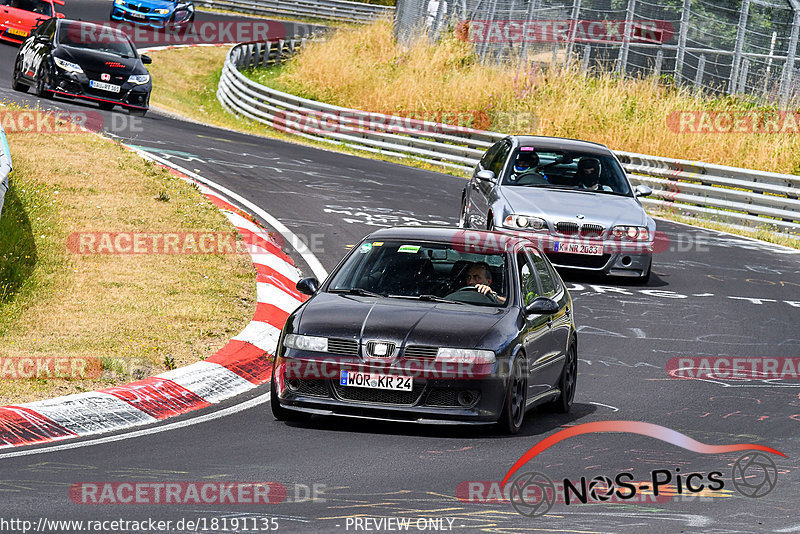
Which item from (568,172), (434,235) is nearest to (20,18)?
(568,172)

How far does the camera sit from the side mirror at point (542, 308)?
8852mm

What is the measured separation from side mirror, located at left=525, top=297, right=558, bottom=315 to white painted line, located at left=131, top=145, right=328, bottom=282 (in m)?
5.49

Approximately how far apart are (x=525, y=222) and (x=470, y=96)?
1928 cm

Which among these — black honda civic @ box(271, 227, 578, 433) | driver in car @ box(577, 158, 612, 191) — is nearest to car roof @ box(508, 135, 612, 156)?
driver in car @ box(577, 158, 612, 191)

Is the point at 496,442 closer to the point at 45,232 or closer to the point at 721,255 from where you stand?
the point at 45,232

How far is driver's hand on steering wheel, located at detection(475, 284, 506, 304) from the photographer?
9055 millimetres

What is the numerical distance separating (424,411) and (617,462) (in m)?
1.24

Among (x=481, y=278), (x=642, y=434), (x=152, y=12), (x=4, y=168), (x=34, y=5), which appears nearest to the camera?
(x=642, y=434)

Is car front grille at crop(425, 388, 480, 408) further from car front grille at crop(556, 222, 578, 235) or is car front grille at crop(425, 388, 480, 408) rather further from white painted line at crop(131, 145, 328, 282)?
car front grille at crop(556, 222, 578, 235)

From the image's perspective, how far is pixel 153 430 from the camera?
26.6 ft

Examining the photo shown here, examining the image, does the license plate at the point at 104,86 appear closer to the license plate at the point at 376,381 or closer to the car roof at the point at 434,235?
the car roof at the point at 434,235

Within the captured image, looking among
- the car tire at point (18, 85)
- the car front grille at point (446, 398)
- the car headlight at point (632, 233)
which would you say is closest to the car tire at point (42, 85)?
the car tire at point (18, 85)

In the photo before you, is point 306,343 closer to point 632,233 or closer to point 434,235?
point 434,235

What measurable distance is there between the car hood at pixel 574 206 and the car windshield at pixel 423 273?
19.2 ft
